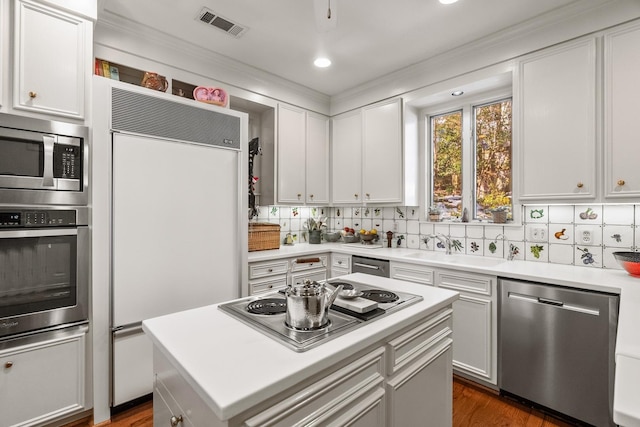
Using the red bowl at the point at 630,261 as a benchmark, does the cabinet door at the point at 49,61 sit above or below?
Result: above

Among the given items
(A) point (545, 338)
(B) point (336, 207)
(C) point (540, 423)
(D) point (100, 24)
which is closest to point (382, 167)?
(B) point (336, 207)

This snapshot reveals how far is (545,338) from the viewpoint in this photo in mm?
1966

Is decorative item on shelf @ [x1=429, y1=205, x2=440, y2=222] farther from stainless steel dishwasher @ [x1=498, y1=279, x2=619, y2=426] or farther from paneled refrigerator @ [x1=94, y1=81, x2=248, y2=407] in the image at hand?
paneled refrigerator @ [x1=94, y1=81, x2=248, y2=407]

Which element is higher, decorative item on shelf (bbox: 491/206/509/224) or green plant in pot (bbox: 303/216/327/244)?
decorative item on shelf (bbox: 491/206/509/224)

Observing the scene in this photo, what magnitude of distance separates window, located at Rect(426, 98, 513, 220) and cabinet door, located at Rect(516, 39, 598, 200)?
47 cm

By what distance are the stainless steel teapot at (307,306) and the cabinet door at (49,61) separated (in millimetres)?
1732

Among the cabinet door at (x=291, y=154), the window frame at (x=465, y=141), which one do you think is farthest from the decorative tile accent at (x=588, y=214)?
the cabinet door at (x=291, y=154)

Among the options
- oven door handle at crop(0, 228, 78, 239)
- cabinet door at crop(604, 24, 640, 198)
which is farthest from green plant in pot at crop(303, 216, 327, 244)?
cabinet door at crop(604, 24, 640, 198)

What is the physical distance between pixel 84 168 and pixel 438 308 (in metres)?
2.05

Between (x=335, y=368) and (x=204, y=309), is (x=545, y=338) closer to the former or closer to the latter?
(x=335, y=368)

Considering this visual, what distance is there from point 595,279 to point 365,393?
1.71 meters

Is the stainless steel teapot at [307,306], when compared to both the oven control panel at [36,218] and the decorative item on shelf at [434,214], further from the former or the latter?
the decorative item on shelf at [434,214]

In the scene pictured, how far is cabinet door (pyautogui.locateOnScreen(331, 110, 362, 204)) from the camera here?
11.5 feet

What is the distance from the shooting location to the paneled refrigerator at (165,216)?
1918mm
